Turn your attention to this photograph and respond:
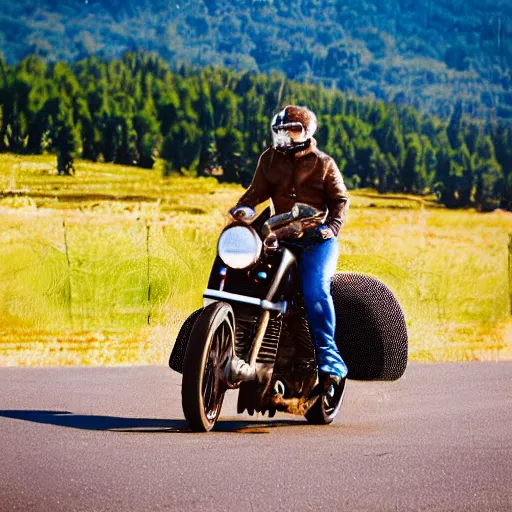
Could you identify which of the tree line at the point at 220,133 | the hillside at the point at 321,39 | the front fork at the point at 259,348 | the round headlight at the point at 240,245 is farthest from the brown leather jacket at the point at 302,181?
the hillside at the point at 321,39

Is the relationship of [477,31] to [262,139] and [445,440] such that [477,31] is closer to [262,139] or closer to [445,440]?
[262,139]

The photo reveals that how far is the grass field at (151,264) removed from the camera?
18.8 meters

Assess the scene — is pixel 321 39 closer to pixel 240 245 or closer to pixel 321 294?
pixel 321 294

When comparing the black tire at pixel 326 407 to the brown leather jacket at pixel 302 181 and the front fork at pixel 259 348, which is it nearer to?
the front fork at pixel 259 348

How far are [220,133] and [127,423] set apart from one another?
6754cm

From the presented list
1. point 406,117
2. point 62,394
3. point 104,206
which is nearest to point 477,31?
point 406,117

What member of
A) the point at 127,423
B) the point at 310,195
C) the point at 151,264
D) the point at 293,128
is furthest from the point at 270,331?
the point at 151,264

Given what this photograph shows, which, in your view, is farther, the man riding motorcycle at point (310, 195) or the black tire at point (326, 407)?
the black tire at point (326, 407)

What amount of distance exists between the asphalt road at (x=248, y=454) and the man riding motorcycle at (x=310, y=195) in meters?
0.71

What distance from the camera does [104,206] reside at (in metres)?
67.1

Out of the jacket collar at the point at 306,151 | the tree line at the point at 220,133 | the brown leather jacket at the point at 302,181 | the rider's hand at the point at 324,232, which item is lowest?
the tree line at the point at 220,133

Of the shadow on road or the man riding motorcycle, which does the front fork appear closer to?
the man riding motorcycle

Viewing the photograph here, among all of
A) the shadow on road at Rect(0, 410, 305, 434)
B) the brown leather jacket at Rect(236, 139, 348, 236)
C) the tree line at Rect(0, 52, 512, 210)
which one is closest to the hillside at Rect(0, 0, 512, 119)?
the tree line at Rect(0, 52, 512, 210)

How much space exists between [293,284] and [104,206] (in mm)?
58269
